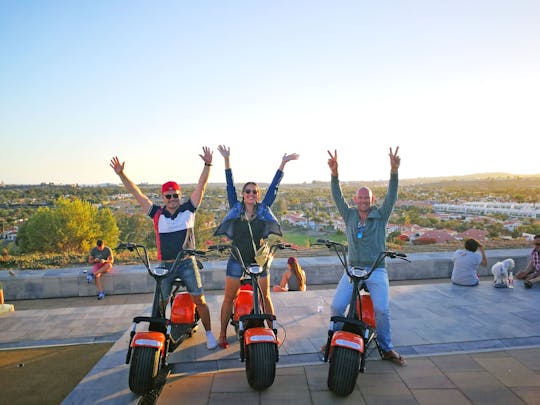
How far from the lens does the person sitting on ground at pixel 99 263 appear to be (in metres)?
8.27

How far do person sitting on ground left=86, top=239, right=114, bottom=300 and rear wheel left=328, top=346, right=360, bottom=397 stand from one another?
6.07 m

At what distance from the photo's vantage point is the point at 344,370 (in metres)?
3.50

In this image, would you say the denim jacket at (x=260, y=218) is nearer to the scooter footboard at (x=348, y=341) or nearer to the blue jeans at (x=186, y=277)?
the blue jeans at (x=186, y=277)

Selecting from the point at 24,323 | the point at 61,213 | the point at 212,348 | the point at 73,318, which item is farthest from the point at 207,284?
the point at 61,213

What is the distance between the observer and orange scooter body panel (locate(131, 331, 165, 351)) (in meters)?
3.52

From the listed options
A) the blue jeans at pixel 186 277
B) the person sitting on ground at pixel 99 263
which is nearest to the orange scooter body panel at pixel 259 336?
the blue jeans at pixel 186 277

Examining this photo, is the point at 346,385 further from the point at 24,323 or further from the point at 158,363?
the point at 24,323

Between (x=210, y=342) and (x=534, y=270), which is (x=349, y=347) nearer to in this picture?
(x=210, y=342)

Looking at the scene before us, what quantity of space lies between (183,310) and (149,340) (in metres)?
0.99

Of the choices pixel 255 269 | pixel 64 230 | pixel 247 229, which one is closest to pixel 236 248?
pixel 255 269

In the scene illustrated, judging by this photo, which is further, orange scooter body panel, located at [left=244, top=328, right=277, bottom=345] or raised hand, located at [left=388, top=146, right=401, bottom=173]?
raised hand, located at [left=388, top=146, right=401, bottom=173]

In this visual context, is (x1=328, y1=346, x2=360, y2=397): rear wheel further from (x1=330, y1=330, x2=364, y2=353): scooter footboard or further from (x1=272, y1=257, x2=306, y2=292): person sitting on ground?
(x1=272, y1=257, x2=306, y2=292): person sitting on ground

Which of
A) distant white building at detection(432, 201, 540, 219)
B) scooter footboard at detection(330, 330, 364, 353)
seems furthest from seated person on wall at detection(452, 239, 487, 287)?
distant white building at detection(432, 201, 540, 219)

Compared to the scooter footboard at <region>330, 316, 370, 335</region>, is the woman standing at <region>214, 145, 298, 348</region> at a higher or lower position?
higher
